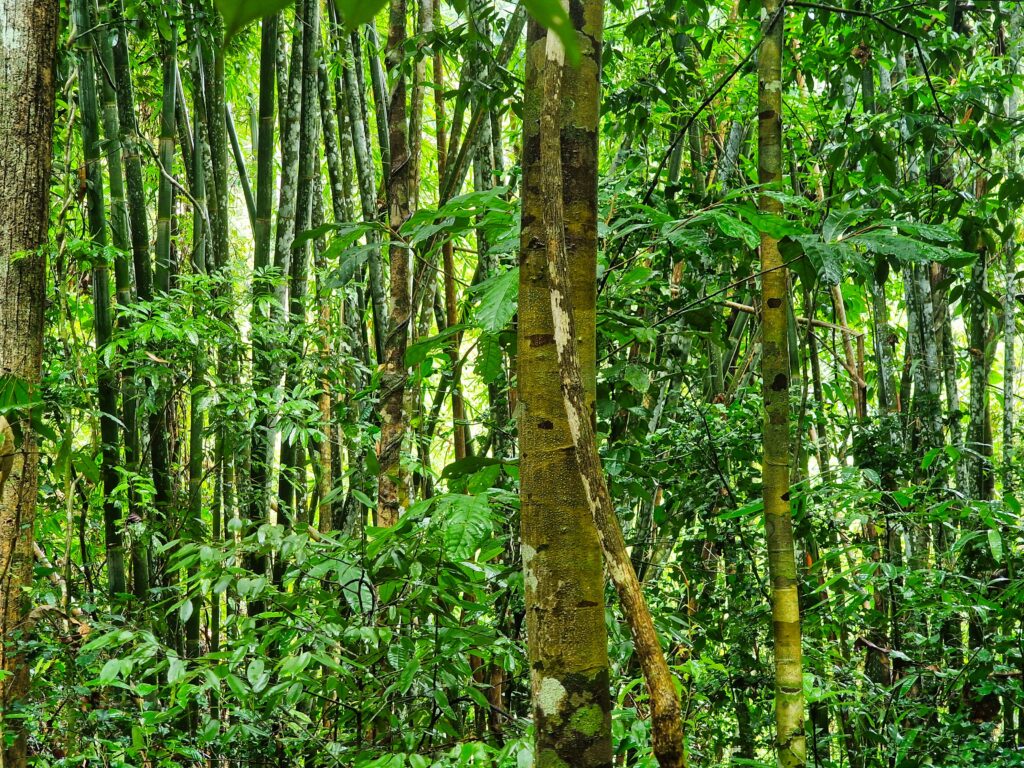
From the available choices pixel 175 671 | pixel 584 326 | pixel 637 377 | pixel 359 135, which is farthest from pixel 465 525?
pixel 359 135

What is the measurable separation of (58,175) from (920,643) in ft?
11.3

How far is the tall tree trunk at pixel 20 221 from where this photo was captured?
1884 millimetres

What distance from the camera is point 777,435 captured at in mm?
1758

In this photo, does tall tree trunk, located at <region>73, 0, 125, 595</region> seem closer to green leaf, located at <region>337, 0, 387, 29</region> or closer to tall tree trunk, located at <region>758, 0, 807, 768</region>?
tall tree trunk, located at <region>758, 0, 807, 768</region>

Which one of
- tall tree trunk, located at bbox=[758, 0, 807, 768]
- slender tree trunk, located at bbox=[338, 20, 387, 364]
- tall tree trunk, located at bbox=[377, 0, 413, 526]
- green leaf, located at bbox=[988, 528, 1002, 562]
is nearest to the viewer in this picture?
tall tree trunk, located at bbox=[758, 0, 807, 768]

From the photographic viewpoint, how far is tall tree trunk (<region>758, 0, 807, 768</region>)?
169 centimetres

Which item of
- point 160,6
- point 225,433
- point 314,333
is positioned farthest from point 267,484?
point 160,6

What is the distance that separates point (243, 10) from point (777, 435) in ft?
5.20

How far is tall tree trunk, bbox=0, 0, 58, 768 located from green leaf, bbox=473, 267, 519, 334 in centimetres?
119

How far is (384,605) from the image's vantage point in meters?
1.86

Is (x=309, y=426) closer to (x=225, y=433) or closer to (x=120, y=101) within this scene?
(x=225, y=433)

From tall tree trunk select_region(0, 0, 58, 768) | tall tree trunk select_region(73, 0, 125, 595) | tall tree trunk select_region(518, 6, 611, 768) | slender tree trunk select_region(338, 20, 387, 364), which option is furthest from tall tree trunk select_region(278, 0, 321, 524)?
tall tree trunk select_region(518, 6, 611, 768)

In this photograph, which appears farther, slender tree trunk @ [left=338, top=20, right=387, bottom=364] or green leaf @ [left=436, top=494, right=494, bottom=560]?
slender tree trunk @ [left=338, top=20, right=387, bottom=364]

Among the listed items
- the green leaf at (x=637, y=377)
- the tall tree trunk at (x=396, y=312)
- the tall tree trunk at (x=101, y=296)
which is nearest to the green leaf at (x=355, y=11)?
the green leaf at (x=637, y=377)
